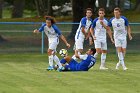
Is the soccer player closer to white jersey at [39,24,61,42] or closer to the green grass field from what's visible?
the green grass field

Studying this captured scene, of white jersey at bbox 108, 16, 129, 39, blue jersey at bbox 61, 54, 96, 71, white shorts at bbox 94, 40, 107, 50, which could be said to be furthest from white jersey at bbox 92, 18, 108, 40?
blue jersey at bbox 61, 54, 96, 71

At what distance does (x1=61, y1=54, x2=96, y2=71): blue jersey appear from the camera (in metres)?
18.8

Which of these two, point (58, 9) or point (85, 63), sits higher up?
point (85, 63)

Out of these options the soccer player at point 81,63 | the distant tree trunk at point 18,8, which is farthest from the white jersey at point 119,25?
the distant tree trunk at point 18,8

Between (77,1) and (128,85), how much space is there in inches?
936

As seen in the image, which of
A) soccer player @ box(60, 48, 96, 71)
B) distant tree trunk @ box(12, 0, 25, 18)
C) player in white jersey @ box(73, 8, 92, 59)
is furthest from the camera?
distant tree trunk @ box(12, 0, 25, 18)

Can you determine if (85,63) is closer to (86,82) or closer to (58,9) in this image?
(86,82)

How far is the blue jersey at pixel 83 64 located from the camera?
18.8 metres

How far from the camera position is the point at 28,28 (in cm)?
3303

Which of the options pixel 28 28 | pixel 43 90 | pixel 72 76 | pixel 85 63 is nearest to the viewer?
pixel 43 90

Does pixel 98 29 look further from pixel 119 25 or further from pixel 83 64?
pixel 83 64

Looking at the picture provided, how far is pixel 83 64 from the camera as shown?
18875mm

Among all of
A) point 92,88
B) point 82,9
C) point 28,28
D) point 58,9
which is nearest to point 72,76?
point 92,88

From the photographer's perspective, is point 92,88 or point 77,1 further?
point 77,1
